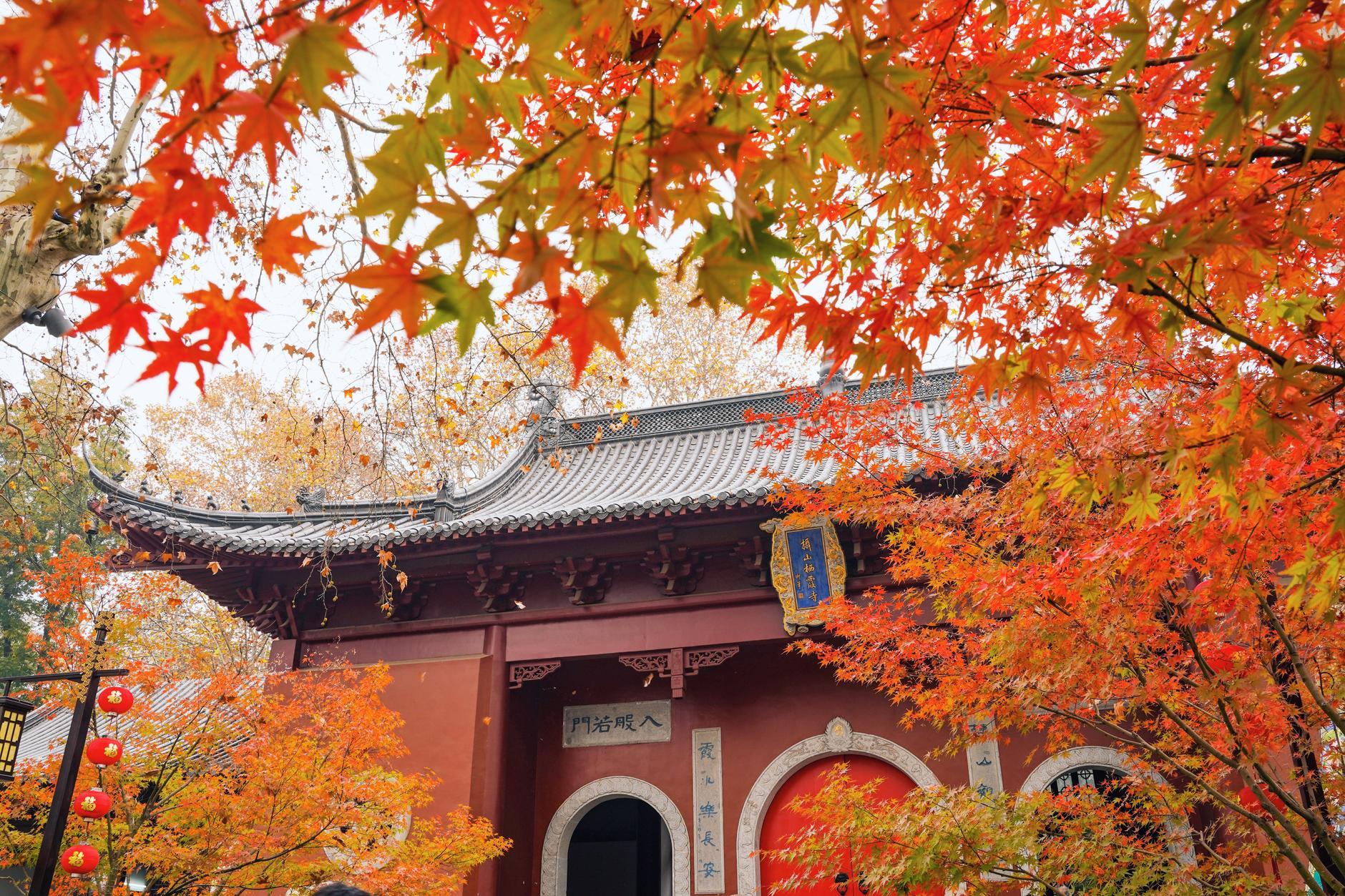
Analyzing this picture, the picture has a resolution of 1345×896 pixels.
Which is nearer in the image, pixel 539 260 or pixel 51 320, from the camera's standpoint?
pixel 539 260

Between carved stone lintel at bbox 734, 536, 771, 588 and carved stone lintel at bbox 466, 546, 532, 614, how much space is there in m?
1.91

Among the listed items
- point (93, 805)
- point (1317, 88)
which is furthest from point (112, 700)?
point (1317, 88)

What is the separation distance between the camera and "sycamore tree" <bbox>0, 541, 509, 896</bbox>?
5.72 m

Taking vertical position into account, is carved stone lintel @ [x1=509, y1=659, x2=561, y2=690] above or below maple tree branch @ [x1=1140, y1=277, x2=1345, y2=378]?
above

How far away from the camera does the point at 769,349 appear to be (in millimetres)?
17219

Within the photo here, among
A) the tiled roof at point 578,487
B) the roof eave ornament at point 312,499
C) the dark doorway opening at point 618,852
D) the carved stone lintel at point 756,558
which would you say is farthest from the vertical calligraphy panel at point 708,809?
the roof eave ornament at point 312,499

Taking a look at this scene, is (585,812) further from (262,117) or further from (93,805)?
(262,117)

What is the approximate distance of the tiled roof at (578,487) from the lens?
7.48m

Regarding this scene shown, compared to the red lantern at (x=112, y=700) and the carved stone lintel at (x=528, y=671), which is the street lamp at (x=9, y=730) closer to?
the red lantern at (x=112, y=700)

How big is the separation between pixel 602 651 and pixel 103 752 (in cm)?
360

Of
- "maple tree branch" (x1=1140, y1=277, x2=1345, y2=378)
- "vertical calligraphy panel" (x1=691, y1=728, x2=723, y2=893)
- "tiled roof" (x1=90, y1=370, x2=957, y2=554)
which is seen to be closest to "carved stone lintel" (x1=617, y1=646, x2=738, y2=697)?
"vertical calligraphy panel" (x1=691, y1=728, x2=723, y2=893)

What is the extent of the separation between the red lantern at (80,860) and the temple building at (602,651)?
84.3 inches

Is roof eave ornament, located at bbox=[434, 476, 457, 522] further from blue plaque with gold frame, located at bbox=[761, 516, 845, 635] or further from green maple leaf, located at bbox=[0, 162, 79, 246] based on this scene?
green maple leaf, located at bbox=[0, 162, 79, 246]

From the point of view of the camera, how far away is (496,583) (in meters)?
8.08
